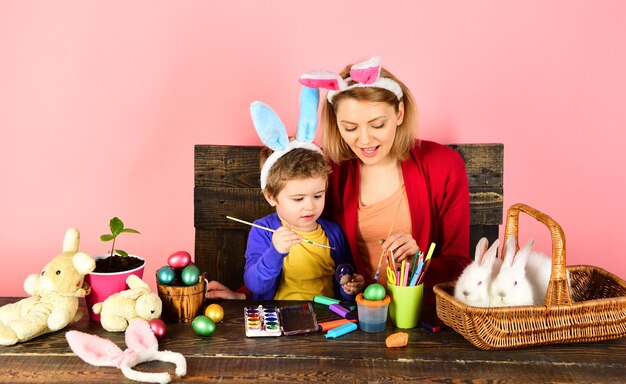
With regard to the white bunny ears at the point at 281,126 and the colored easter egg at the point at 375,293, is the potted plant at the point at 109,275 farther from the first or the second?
the colored easter egg at the point at 375,293

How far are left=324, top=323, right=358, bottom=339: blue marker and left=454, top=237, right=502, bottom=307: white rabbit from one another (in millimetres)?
228

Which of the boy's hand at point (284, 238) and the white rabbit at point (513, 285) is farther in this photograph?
the boy's hand at point (284, 238)

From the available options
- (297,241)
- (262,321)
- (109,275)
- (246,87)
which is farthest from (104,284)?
(246,87)

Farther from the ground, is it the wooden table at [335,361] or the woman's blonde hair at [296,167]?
the woman's blonde hair at [296,167]

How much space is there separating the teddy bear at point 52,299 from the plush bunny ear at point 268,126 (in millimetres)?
507

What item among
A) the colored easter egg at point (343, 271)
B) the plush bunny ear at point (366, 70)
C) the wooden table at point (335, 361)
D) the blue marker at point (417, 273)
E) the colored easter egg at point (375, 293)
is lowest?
the wooden table at point (335, 361)

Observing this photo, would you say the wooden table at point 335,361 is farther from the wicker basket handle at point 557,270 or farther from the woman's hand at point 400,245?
the woman's hand at point 400,245

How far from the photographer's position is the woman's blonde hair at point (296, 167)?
1.76 metres

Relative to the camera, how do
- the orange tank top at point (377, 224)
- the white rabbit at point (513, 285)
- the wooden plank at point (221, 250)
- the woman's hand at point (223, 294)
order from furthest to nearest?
the wooden plank at point (221, 250) < the orange tank top at point (377, 224) < the woman's hand at point (223, 294) < the white rabbit at point (513, 285)

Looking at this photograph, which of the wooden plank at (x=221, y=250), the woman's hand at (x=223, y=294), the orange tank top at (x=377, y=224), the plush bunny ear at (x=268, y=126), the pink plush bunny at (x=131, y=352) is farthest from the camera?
the wooden plank at (x=221, y=250)

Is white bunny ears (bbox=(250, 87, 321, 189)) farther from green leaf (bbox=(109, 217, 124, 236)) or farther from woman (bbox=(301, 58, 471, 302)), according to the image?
green leaf (bbox=(109, 217, 124, 236))

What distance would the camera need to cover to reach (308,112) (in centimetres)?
173

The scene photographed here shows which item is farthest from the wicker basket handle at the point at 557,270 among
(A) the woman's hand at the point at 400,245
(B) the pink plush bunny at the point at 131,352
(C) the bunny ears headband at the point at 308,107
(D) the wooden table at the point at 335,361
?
(B) the pink plush bunny at the point at 131,352

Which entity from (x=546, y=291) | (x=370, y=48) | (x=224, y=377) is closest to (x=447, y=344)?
(x=546, y=291)
